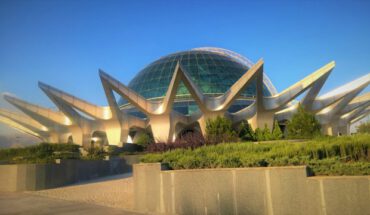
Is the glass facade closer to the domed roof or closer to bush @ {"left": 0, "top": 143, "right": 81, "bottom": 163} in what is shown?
the domed roof

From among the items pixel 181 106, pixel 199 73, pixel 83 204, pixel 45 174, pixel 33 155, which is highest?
pixel 199 73

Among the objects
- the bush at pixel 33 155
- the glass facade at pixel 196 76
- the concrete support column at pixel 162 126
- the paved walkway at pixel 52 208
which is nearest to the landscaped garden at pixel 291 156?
the paved walkway at pixel 52 208

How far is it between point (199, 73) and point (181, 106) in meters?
7.27

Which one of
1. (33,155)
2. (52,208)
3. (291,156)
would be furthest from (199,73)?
(291,156)

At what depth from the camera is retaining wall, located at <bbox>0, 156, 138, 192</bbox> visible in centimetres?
1507

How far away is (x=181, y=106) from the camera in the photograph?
43656 mm

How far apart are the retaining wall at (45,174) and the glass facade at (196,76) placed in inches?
969

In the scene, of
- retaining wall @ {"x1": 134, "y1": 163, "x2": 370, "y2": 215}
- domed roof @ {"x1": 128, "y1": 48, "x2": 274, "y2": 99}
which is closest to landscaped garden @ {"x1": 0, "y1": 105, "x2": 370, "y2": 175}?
retaining wall @ {"x1": 134, "y1": 163, "x2": 370, "y2": 215}

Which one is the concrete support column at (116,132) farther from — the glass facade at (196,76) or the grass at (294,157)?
the grass at (294,157)

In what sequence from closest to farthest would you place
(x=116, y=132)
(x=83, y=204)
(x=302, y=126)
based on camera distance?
(x=83, y=204) < (x=302, y=126) < (x=116, y=132)

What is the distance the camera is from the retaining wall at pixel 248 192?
5980 mm

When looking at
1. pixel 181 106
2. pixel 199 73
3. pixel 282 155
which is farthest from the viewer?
pixel 199 73

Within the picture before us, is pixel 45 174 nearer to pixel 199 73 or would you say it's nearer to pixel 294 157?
pixel 294 157

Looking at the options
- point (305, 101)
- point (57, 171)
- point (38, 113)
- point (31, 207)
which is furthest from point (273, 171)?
point (38, 113)
